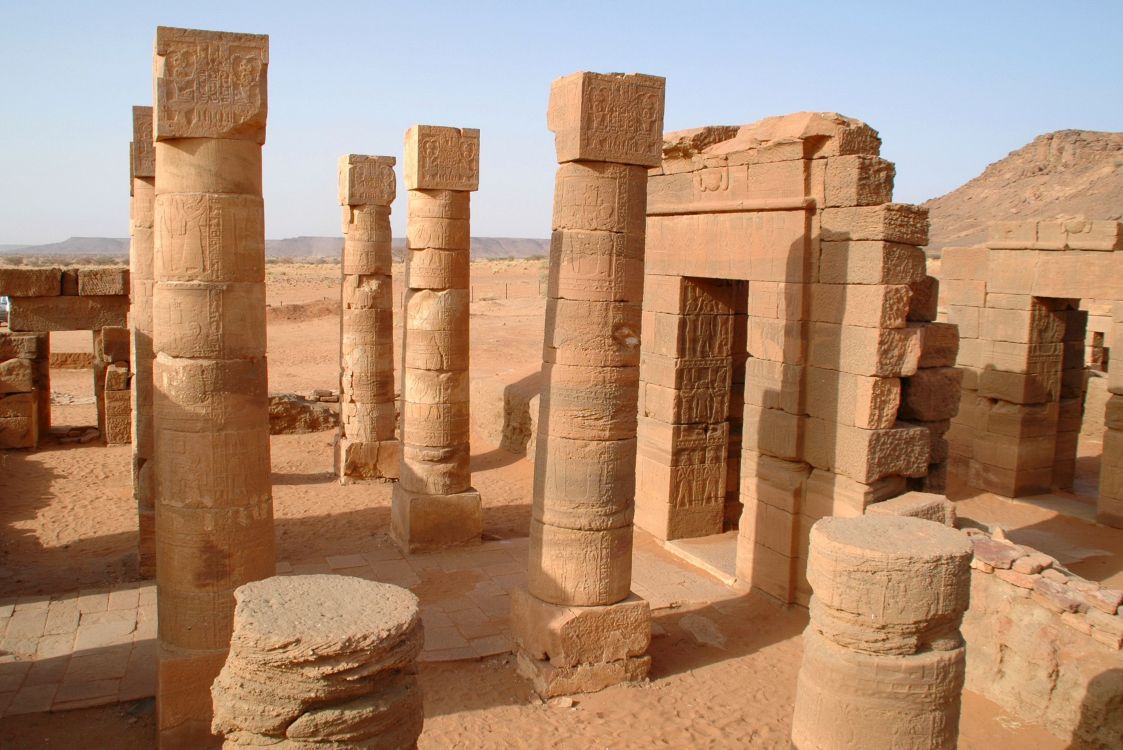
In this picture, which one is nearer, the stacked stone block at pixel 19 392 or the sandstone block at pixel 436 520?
the sandstone block at pixel 436 520

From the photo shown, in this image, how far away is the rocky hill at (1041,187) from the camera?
150ft

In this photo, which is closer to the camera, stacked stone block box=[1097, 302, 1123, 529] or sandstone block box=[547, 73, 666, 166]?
sandstone block box=[547, 73, 666, 166]

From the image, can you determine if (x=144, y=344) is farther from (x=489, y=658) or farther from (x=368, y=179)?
(x=489, y=658)

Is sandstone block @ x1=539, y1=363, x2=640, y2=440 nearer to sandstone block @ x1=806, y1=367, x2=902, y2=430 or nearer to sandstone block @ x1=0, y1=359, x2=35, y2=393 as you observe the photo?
sandstone block @ x1=806, y1=367, x2=902, y2=430

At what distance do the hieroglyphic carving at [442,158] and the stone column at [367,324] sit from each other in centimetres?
322

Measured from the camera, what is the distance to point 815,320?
8891 millimetres

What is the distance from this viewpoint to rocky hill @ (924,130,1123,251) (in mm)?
45750

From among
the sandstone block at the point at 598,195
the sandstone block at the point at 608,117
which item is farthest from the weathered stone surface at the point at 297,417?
the sandstone block at the point at 608,117

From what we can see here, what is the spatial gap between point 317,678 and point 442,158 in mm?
7197

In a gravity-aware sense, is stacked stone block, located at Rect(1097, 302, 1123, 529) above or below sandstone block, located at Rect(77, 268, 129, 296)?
below

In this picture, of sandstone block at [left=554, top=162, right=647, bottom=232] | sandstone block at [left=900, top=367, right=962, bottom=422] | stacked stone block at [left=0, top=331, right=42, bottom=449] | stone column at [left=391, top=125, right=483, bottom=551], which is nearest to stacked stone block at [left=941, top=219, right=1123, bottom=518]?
sandstone block at [left=900, top=367, right=962, bottom=422]

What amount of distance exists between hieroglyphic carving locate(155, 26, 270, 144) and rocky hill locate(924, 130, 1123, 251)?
4519 centimetres

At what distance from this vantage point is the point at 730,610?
916 cm

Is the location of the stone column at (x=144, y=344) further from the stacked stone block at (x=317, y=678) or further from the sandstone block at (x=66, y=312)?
the sandstone block at (x=66, y=312)
